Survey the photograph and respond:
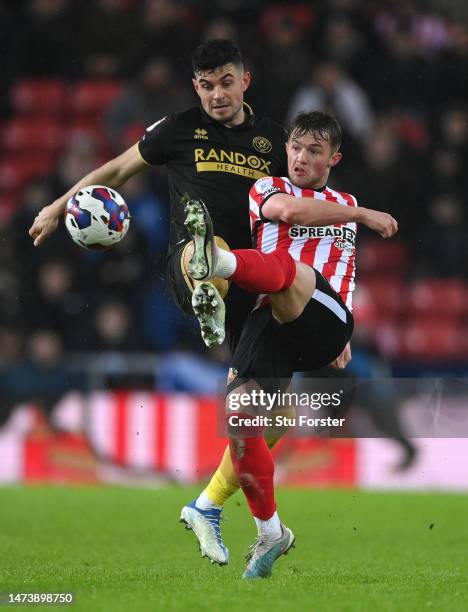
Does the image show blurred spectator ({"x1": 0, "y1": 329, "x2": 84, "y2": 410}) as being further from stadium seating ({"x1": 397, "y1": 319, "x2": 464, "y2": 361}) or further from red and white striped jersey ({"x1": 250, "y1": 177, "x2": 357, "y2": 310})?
red and white striped jersey ({"x1": 250, "y1": 177, "x2": 357, "y2": 310})

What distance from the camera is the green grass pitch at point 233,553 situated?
5047 mm

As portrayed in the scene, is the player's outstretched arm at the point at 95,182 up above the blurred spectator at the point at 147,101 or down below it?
below

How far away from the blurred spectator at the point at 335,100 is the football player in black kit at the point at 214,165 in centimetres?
680

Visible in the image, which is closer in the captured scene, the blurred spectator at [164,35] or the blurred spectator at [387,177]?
the blurred spectator at [387,177]

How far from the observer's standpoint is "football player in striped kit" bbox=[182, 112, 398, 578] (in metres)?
5.52

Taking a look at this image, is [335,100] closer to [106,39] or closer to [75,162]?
[75,162]

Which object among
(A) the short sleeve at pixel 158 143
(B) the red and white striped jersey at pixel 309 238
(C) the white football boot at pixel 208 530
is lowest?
(C) the white football boot at pixel 208 530

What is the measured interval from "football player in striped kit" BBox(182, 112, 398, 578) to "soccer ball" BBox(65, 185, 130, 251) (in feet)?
2.13

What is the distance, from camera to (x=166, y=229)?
12.6 m

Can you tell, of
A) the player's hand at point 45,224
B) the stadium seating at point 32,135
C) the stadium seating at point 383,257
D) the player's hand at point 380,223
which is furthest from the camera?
the stadium seating at point 32,135

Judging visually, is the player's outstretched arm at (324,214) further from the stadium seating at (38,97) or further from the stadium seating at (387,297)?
the stadium seating at (38,97)

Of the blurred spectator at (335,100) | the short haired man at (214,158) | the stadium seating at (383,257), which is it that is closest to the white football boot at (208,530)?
the short haired man at (214,158)

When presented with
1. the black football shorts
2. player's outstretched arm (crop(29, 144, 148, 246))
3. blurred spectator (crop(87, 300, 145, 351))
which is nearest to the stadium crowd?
blurred spectator (crop(87, 300, 145, 351))

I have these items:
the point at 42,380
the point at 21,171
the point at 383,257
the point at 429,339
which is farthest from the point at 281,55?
the point at 42,380
